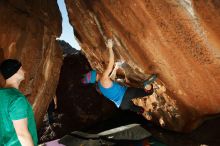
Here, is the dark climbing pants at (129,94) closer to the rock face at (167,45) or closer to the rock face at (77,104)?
the rock face at (167,45)

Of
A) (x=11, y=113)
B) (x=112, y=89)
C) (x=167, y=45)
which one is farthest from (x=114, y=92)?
(x=11, y=113)

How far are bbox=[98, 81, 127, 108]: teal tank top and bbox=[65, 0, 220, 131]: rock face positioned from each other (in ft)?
5.26

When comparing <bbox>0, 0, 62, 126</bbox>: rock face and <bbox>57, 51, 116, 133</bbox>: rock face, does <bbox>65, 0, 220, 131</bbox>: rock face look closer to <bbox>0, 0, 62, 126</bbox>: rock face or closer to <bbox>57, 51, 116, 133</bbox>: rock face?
<bbox>0, 0, 62, 126</bbox>: rock face

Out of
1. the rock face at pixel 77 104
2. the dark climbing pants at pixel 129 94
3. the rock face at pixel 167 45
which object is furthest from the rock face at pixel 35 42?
the rock face at pixel 77 104

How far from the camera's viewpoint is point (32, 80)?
9016 mm

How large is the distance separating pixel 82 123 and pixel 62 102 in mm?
1730

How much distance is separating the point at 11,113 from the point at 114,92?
2.96 metres

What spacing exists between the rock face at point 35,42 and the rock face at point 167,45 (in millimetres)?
988

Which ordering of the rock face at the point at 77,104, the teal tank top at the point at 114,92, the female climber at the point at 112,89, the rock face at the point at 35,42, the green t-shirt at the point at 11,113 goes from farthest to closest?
1. the rock face at the point at 77,104
2. the rock face at the point at 35,42
3. the teal tank top at the point at 114,92
4. the female climber at the point at 112,89
5. the green t-shirt at the point at 11,113

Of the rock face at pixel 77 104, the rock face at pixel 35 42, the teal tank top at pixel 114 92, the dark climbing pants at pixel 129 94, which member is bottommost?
the rock face at pixel 77 104

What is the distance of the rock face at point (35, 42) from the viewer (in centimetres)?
768

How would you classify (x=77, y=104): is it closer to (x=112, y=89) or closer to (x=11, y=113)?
(x=112, y=89)

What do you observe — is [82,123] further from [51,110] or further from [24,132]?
[24,132]

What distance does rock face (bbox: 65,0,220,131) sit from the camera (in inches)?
226
